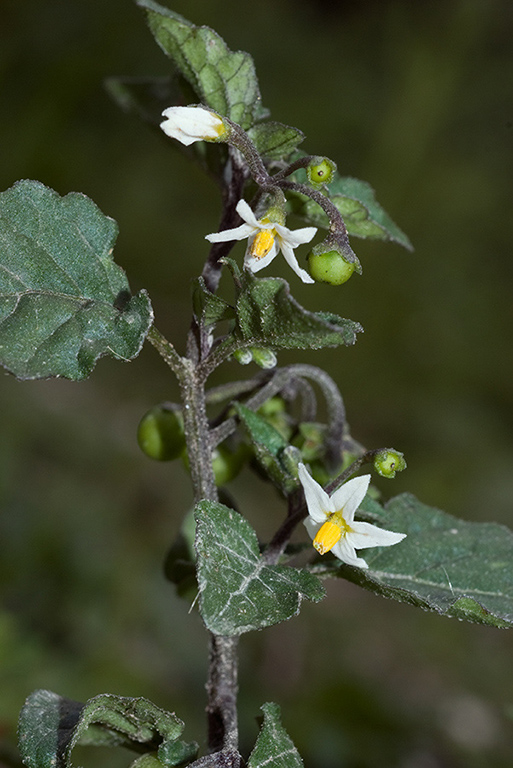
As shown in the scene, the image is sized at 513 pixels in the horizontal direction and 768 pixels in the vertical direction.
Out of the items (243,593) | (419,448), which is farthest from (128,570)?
(243,593)

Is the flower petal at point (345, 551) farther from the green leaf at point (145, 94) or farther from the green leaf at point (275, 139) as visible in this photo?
the green leaf at point (145, 94)

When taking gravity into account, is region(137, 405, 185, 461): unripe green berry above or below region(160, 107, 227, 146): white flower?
below

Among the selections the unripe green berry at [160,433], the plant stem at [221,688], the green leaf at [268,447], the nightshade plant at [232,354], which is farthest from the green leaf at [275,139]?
the plant stem at [221,688]

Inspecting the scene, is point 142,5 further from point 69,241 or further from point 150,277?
point 150,277

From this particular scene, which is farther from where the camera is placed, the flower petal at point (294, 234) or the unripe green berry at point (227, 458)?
the unripe green berry at point (227, 458)

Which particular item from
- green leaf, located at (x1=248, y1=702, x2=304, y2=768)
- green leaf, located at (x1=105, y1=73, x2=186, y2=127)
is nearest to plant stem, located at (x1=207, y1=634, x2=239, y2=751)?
green leaf, located at (x1=248, y1=702, x2=304, y2=768)

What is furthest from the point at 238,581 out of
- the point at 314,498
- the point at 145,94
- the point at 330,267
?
the point at 145,94

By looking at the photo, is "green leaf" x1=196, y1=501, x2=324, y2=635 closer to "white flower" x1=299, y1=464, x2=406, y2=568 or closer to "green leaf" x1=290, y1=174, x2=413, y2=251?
"white flower" x1=299, y1=464, x2=406, y2=568
